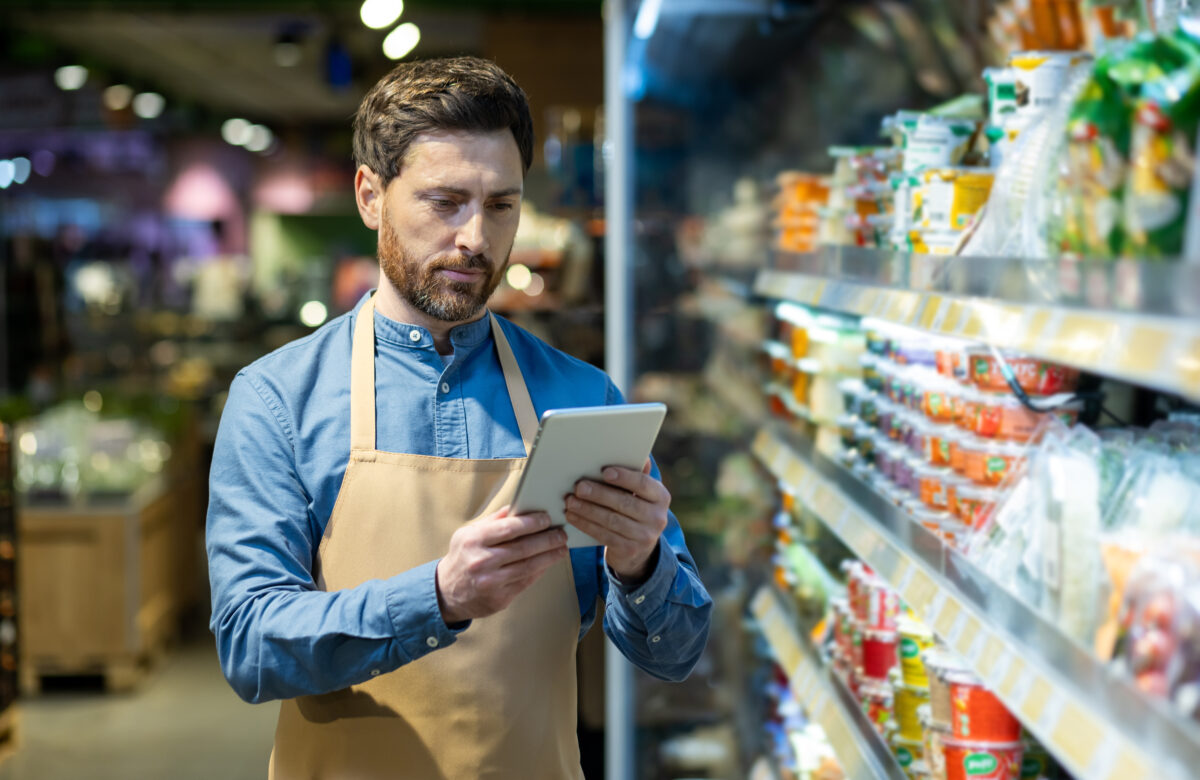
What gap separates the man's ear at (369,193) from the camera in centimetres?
172

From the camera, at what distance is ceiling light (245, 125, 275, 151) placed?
14430 millimetres

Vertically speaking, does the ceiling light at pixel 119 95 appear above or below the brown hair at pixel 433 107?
above

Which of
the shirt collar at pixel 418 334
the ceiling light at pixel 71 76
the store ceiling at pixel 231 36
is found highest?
the store ceiling at pixel 231 36

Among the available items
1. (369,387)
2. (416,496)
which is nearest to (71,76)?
(369,387)

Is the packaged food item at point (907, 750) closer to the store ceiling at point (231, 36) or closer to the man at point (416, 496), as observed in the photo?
the man at point (416, 496)

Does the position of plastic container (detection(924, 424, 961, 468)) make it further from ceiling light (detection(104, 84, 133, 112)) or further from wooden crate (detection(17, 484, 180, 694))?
ceiling light (detection(104, 84, 133, 112))

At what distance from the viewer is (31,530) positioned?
5.37 meters

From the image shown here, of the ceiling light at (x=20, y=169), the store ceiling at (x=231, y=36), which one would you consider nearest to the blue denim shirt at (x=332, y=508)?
the store ceiling at (x=231, y=36)

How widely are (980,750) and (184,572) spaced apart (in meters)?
5.52

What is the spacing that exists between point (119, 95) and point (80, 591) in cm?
681

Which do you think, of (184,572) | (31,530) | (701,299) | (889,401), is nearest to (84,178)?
(184,572)

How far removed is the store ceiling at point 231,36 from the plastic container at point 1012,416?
20.3 ft

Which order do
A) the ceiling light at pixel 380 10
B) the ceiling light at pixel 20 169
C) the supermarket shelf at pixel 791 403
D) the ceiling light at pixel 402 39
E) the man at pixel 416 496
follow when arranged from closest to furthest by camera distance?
the man at pixel 416 496, the supermarket shelf at pixel 791 403, the ceiling light at pixel 380 10, the ceiling light at pixel 402 39, the ceiling light at pixel 20 169

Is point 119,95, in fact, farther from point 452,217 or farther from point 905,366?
point 452,217
